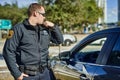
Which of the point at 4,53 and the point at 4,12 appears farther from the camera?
the point at 4,12

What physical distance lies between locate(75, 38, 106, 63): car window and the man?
2.10 ft

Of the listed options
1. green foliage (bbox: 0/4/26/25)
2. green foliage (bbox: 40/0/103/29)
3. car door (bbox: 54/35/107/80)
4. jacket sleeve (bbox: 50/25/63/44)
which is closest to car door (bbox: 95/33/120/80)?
car door (bbox: 54/35/107/80)

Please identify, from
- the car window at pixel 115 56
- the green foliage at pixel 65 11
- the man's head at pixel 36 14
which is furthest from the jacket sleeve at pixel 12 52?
the green foliage at pixel 65 11

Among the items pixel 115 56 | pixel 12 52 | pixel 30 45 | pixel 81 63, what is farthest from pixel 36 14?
pixel 115 56

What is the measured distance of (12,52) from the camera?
166 inches

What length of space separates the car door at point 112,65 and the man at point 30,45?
71 centimetres

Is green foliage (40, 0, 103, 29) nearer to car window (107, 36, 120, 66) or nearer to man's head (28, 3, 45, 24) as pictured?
man's head (28, 3, 45, 24)

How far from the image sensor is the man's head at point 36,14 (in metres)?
4.25

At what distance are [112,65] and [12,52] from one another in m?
1.15

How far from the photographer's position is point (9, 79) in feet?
31.1

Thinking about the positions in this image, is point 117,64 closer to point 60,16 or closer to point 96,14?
point 60,16

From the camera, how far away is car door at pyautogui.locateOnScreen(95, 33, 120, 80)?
12.8 ft

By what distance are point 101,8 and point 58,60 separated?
53.4m

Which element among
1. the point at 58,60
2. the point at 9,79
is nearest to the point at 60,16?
the point at 9,79
